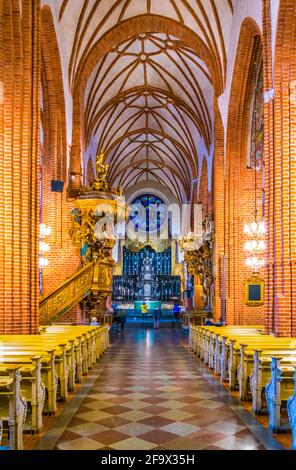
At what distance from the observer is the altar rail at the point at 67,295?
57.1 ft

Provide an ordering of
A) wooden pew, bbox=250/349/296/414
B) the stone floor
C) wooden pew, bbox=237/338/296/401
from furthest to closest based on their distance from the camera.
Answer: wooden pew, bbox=237/338/296/401, wooden pew, bbox=250/349/296/414, the stone floor

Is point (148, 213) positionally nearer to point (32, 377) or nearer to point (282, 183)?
point (282, 183)


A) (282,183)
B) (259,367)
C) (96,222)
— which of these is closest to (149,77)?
(96,222)

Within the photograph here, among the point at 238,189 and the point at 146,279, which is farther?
the point at 146,279

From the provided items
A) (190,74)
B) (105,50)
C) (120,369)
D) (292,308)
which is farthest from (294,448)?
(190,74)

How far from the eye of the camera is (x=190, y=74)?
961 inches

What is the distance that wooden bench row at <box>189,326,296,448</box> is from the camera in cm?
616

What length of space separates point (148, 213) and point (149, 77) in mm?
18969

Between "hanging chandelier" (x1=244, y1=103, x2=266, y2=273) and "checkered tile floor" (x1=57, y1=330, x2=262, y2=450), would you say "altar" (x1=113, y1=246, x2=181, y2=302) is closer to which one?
"hanging chandelier" (x1=244, y1=103, x2=266, y2=273)

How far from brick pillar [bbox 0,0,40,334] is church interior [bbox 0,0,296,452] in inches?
1.3

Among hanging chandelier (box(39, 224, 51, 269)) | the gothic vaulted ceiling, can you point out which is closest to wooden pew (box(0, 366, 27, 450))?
hanging chandelier (box(39, 224, 51, 269))

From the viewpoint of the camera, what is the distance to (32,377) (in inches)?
241

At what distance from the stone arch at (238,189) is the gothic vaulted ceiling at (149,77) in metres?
2.03

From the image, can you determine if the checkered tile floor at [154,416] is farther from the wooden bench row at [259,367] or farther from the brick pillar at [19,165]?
the brick pillar at [19,165]
